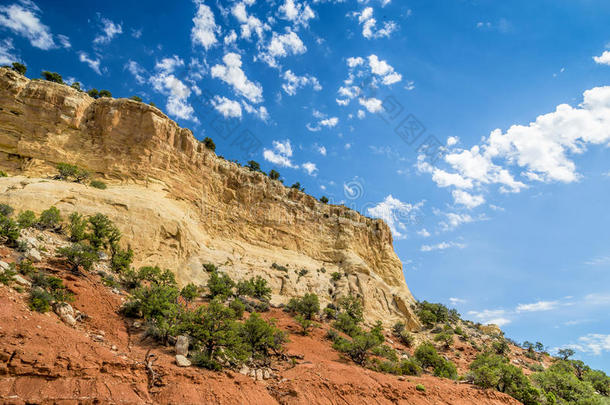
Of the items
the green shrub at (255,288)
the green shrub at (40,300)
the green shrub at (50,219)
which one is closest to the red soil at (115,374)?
the green shrub at (40,300)

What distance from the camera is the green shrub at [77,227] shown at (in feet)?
59.6

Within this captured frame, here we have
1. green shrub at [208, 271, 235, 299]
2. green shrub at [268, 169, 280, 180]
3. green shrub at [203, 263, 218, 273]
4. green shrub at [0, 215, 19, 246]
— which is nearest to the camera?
green shrub at [0, 215, 19, 246]

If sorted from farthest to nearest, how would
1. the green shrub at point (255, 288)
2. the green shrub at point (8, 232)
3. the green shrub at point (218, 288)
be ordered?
the green shrub at point (255, 288), the green shrub at point (218, 288), the green shrub at point (8, 232)

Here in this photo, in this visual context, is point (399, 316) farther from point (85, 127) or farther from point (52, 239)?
point (85, 127)

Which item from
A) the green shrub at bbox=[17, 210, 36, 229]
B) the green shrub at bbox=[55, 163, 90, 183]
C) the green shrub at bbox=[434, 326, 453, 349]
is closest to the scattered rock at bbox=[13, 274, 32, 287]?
the green shrub at bbox=[17, 210, 36, 229]

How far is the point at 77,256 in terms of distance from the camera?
15.4 meters

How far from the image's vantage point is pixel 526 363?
113 ft

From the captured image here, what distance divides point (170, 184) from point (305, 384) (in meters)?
23.1

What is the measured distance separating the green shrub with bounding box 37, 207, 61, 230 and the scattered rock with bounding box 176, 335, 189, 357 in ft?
40.9

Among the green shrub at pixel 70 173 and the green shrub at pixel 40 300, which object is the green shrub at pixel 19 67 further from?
the green shrub at pixel 40 300

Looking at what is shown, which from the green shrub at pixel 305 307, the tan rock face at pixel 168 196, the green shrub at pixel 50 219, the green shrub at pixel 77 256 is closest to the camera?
the green shrub at pixel 77 256

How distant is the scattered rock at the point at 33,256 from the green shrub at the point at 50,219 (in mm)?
4837

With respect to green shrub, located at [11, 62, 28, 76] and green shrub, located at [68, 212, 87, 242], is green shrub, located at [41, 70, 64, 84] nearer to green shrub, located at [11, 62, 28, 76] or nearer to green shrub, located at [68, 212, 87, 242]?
green shrub, located at [11, 62, 28, 76]

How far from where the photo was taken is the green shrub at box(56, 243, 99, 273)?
49.8 ft
